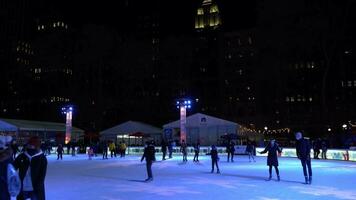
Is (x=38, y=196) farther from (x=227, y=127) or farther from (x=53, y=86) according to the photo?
(x=53, y=86)

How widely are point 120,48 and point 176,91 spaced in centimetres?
1180

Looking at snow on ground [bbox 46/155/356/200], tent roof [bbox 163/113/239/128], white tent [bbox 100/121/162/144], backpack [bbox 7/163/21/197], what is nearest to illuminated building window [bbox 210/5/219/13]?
white tent [bbox 100/121/162/144]

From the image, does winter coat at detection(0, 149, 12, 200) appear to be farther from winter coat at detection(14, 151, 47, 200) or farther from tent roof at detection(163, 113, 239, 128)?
tent roof at detection(163, 113, 239, 128)

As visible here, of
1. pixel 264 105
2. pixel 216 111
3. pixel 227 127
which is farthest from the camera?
pixel 216 111

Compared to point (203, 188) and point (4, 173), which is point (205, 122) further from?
point (4, 173)

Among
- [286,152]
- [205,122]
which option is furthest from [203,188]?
[205,122]

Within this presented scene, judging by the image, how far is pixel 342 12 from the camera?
1748 inches

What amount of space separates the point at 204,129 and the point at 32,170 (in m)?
41.5

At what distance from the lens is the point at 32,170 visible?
26.2 feet

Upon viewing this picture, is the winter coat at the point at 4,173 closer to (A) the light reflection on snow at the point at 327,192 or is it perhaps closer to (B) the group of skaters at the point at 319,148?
(A) the light reflection on snow at the point at 327,192

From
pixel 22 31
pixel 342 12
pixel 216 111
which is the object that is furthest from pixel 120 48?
pixel 22 31

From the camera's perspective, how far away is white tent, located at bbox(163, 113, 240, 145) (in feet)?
157

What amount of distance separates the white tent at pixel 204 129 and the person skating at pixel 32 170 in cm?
3962

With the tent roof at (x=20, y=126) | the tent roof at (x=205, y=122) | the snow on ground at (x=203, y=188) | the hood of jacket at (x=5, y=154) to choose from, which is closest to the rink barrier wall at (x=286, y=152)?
the tent roof at (x=20, y=126)
